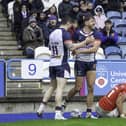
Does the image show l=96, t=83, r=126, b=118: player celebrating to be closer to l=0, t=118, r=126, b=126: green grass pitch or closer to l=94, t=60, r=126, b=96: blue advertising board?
l=0, t=118, r=126, b=126: green grass pitch

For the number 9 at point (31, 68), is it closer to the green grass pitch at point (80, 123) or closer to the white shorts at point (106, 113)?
the white shorts at point (106, 113)

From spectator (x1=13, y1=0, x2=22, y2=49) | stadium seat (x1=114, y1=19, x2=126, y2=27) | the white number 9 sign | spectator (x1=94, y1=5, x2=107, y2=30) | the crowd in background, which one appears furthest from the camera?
stadium seat (x1=114, y1=19, x2=126, y2=27)

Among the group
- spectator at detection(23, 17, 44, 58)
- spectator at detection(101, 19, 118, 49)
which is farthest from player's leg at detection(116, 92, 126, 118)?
spectator at detection(101, 19, 118, 49)

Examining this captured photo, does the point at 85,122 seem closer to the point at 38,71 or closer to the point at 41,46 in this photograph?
the point at 38,71

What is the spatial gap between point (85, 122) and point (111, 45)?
918 cm

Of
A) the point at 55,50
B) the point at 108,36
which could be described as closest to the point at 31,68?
the point at 108,36

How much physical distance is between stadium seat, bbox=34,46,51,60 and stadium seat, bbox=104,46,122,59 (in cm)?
211

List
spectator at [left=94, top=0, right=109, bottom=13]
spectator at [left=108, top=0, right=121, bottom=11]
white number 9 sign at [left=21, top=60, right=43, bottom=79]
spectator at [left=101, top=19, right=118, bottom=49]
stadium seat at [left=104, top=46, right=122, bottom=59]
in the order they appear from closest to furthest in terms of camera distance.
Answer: white number 9 sign at [left=21, top=60, right=43, bottom=79]
stadium seat at [left=104, top=46, right=122, bottom=59]
spectator at [left=101, top=19, right=118, bottom=49]
spectator at [left=94, top=0, right=109, bottom=13]
spectator at [left=108, top=0, right=121, bottom=11]

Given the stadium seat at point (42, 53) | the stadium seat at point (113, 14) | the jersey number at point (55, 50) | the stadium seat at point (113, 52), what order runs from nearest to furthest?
1. the jersey number at point (55, 50)
2. the stadium seat at point (42, 53)
3. the stadium seat at point (113, 52)
4. the stadium seat at point (113, 14)

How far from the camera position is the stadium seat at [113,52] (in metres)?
20.4

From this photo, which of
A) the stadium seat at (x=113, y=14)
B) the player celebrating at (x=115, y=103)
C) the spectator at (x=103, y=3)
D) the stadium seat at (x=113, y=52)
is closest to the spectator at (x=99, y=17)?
the stadium seat at (x=113, y=14)

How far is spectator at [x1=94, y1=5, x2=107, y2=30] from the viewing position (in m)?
22.7

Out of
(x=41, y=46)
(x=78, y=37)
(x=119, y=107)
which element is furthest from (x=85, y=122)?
(x=41, y=46)

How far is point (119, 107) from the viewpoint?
1314 cm
